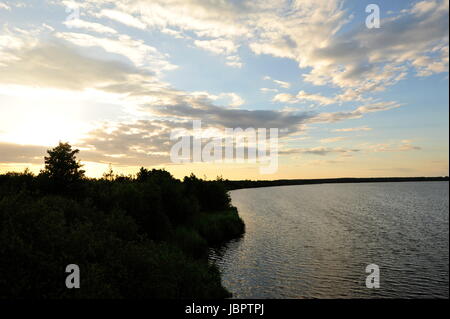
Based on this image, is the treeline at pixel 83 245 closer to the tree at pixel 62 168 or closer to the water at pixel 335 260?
the tree at pixel 62 168

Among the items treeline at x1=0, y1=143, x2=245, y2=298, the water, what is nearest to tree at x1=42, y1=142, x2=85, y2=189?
treeline at x1=0, y1=143, x2=245, y2=298

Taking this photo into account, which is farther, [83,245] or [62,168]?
[62,168]

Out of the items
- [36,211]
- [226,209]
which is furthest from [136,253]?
[226,209]

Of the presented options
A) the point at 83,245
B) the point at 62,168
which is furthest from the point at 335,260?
the point at 62,168

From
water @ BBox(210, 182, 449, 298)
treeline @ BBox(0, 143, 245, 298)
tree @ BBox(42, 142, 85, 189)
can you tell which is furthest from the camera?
tree @ BBox(42, 142, 85, 189)

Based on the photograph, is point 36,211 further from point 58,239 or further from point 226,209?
point 226,209

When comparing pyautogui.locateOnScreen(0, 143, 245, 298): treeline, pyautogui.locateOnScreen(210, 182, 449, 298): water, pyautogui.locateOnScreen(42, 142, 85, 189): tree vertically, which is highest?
pyautogui.locateOnScreen(42, 142, 85, 189): tree

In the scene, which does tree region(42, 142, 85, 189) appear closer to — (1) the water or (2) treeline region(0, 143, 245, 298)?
(2) treeline region(0, 143, 245, 298)

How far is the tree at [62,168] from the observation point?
133 feet

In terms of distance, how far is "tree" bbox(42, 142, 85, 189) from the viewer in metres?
40.5

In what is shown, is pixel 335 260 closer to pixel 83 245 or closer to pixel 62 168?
pixel 83 245

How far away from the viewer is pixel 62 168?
40875 mm

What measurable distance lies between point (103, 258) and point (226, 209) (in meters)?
64.4

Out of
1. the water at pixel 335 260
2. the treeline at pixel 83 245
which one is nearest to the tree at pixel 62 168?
the treeline at pixel 83 245
